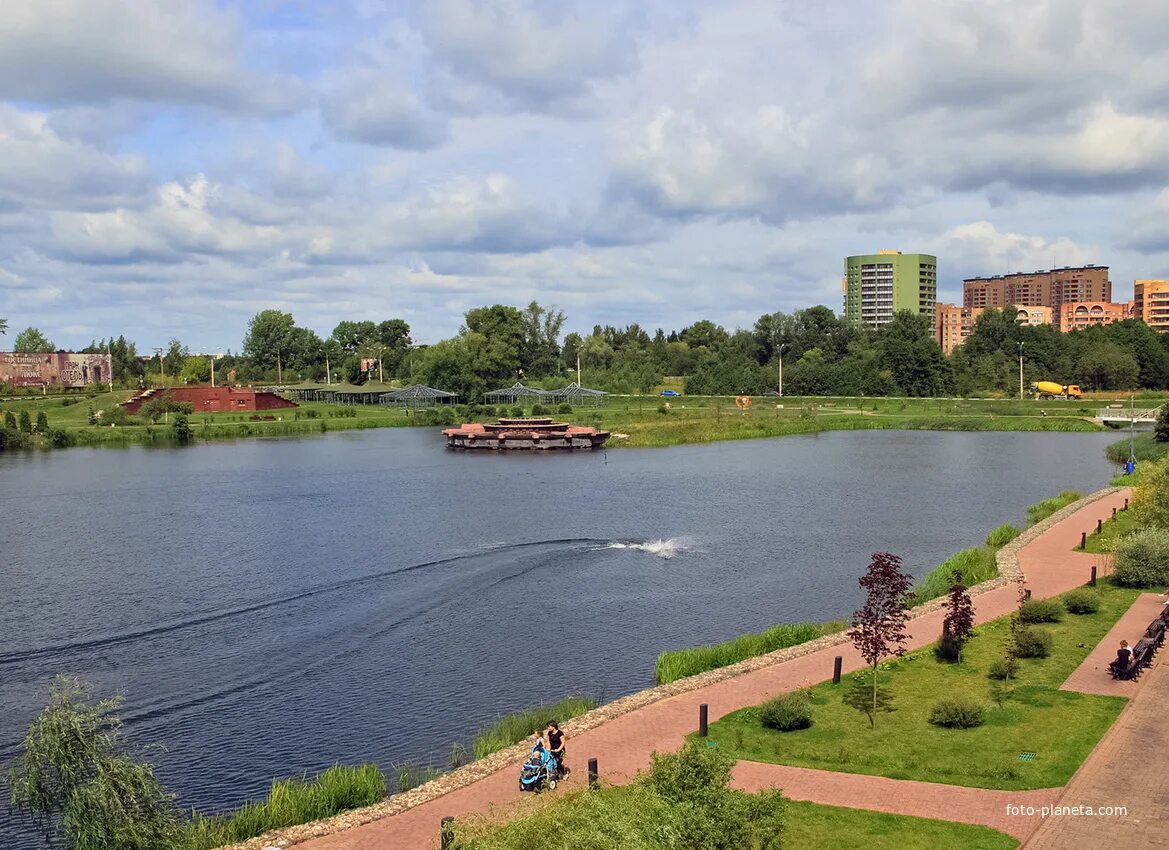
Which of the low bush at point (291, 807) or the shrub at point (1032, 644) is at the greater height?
the shrub at point (1032, 644)

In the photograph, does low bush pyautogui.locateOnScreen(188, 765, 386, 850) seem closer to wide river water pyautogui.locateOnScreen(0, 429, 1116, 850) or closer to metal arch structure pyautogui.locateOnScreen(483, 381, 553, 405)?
wide river water pyautogui.locateOnScreen(0, 429, 1116, 850)

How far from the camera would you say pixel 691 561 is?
43.8 metres

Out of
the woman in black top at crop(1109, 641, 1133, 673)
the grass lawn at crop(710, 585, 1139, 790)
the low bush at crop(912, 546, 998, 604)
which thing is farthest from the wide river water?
the woman in black top at crop(1109, 641, 1133, 673)

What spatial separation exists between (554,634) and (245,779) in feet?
40.4

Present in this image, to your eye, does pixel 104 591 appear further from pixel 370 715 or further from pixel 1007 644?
pixel 1007 644

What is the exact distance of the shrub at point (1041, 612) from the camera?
28.8m

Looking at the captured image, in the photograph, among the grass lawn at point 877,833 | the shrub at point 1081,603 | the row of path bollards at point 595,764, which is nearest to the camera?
the row of path bollards at point 595,764

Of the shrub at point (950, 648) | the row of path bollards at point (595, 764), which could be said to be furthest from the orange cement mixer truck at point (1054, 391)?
the shrub at point (950, 648)

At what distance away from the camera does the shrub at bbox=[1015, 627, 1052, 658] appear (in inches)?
1005

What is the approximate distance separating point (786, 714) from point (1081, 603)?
13.8m

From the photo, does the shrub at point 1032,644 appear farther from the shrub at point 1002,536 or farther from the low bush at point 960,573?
the shrub at point 1002,536

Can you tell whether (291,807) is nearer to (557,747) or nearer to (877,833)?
(557,747)

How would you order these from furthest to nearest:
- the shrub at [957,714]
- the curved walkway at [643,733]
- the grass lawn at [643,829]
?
the shrub at [957,714], the curved walkway at [643,733], the grass lawn at [643,829]

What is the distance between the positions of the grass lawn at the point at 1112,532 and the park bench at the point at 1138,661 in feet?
46.8
